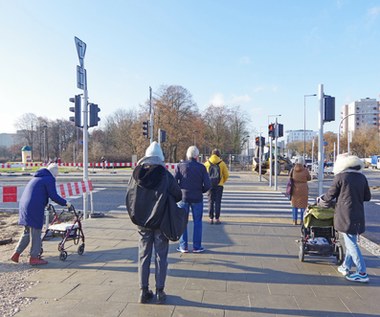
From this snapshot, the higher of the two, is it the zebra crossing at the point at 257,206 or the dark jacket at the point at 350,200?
the dark jacket at the point at 350,200

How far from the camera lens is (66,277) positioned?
504cm

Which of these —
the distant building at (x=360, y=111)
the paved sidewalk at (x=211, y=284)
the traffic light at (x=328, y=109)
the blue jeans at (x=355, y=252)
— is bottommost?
the paved sidewalk at (x=211, y=284)

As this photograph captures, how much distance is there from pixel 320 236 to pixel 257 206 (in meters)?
7.41

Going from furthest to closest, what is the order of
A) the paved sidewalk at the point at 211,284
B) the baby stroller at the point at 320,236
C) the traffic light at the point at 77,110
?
the traffic light at the point at 77,110 < the baby stroller at the point at 320,236 < the paved sidewalk at the point at 211,284

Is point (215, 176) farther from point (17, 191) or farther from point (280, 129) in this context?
point (280, 129)

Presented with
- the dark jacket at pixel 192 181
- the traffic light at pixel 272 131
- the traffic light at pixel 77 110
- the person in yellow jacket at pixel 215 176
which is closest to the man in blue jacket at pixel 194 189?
the dark jacket at pixel 192 181

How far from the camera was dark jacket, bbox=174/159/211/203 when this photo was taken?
643 centimetres

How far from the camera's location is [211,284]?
15.6ft

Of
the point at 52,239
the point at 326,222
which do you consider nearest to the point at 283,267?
the point at 326,222

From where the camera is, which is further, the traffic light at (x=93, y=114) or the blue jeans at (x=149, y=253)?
the traffic light at (x=93, y=114)

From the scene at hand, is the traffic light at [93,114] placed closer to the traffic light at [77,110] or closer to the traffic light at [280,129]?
the traffic light at [77,110]

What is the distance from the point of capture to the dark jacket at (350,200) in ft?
16.3

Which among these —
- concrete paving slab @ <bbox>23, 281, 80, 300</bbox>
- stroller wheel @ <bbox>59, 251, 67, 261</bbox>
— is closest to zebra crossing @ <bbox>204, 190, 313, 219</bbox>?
stroller wheel @ <bbox>59, 251, 67, 261</bbox>

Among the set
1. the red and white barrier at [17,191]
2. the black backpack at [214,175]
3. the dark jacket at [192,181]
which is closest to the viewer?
the dark jacket at [192,181]
